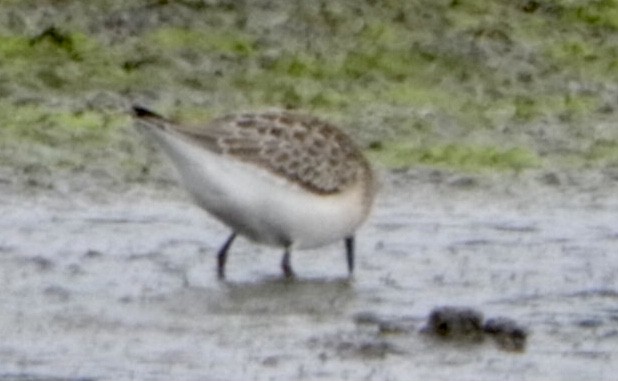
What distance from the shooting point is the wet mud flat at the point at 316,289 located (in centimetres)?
959

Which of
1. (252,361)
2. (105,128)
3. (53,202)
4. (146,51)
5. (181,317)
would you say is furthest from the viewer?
(146,51)

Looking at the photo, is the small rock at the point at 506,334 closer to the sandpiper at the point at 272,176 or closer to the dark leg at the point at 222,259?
the sandpiper at the point at 272,176

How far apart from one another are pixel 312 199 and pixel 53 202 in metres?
1.75

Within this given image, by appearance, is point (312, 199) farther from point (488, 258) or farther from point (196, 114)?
point (196, 114)

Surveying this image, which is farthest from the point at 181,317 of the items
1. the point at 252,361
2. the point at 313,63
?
the point at 313,63

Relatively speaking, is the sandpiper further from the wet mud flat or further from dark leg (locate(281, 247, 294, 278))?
the wet mud flat

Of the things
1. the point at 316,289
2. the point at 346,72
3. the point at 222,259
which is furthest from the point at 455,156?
the point at 316,289

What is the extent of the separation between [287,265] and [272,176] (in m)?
0.42

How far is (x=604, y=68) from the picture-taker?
16.3 metres

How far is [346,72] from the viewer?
1573 cm

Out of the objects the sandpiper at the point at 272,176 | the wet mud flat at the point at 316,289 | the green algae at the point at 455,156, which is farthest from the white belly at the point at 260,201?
the green algae at the point at 455,156

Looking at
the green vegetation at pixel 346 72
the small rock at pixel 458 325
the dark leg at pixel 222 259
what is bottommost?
the green vegetation at pixel 346 72

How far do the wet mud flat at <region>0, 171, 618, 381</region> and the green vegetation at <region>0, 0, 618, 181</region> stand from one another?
0.84 metres

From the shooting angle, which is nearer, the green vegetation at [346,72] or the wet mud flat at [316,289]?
the wet mud flat at [316,289]
